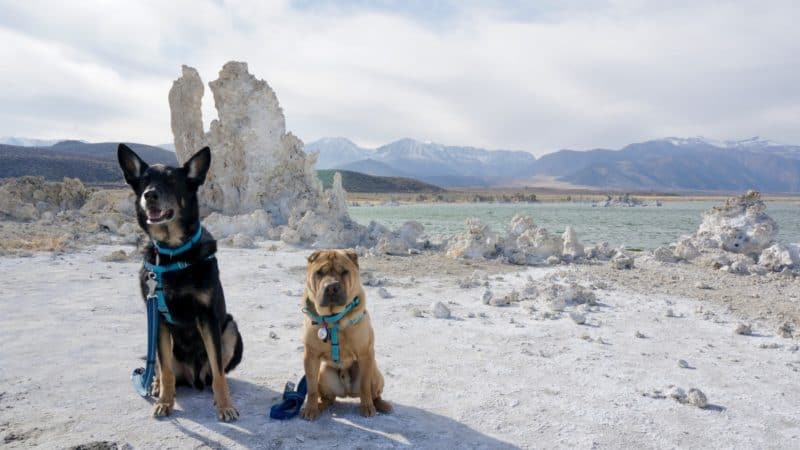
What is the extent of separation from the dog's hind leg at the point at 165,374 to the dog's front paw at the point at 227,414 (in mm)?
331

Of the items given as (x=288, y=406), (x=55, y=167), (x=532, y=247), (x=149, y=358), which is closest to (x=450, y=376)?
(x=288, y=406)

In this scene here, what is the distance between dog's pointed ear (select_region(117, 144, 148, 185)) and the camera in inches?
120

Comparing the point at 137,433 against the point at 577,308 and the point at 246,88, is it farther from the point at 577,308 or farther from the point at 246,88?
the point at 246,88

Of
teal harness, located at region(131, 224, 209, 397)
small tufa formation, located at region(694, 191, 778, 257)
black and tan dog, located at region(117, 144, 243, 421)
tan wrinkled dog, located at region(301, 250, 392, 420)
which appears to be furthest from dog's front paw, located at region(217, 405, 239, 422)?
small tufa formation, located at region(694, 191, 778, 257)

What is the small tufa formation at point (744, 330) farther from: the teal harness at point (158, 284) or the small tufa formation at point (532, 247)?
the small tufa formation at point (532, 247)

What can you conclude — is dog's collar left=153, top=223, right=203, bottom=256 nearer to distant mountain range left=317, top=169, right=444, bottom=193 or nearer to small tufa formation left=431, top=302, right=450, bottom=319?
small tufa formation left=431, top=302, right=450, bottom=319

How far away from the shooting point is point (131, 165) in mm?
3082

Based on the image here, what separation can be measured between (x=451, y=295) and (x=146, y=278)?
5126 mm

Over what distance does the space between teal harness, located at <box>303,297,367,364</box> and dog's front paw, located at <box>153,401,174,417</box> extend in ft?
3.58

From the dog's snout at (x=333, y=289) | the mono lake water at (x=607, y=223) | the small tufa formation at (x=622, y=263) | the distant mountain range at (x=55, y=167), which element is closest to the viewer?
the dog's snout at (x=333, y=289)

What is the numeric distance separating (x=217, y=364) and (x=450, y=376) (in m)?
1.85

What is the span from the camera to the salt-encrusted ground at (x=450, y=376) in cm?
300

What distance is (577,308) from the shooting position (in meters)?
6.42

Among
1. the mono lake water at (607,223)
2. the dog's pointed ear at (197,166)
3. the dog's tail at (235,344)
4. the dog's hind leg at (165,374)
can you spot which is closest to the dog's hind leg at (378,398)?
the dog's tail at (235,344)
